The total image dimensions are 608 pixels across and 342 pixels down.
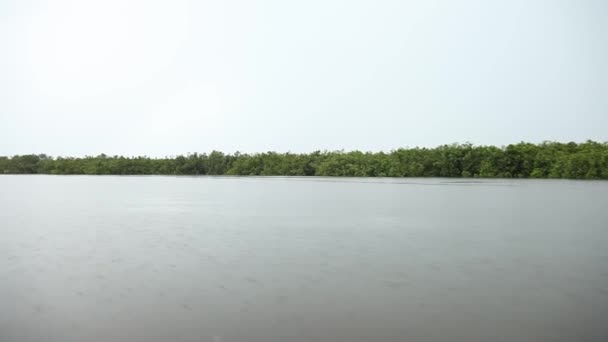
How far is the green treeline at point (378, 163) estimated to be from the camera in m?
33.2

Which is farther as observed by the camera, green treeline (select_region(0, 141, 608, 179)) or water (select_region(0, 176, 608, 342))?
green treeline (select_region(0, 141, 608, 179))

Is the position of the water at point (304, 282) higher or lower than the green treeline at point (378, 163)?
lower

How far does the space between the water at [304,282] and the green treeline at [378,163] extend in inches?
1040

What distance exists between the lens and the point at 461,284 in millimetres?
4500

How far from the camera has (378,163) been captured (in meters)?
43.7

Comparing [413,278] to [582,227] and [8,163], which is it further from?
[8,163]

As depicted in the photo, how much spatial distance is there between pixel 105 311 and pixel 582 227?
772cm

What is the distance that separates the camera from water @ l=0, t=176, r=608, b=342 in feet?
10.9

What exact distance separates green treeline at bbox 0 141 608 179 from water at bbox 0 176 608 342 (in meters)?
26.4

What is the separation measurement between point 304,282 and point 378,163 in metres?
39.7

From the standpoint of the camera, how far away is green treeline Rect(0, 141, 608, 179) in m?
33.2

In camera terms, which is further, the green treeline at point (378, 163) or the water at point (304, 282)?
the green treeline at point (378, 163)

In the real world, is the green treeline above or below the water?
above

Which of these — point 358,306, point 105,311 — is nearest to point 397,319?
point 358,306
